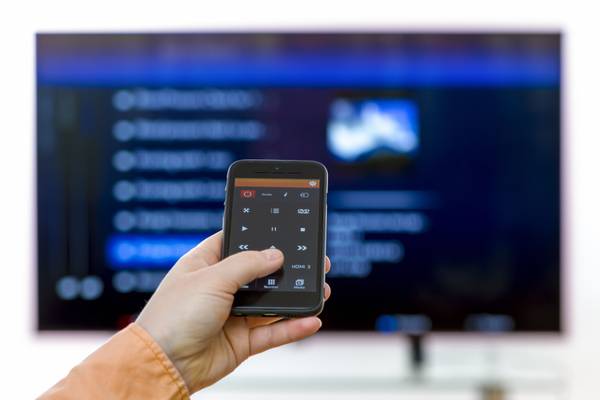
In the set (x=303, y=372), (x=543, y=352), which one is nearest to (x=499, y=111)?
(x=543, y=352)

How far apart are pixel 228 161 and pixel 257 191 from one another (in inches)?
42.7

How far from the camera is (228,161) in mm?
2322

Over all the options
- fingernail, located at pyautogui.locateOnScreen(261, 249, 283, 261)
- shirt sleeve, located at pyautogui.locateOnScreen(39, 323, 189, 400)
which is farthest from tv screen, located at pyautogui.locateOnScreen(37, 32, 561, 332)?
shirt sleeve, located at pyautogui.locateOnScreen(39, 323, 189, 400)

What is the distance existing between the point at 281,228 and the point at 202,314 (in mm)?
199

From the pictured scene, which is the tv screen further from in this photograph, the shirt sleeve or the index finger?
the shirt sleeve

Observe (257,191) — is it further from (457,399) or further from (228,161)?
(457,399)

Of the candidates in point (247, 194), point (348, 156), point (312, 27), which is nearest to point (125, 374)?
point (247, 194)

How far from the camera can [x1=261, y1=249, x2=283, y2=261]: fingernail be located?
1133 mm

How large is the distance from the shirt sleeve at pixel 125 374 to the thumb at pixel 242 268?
0.37 feet

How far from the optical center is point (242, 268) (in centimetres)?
108

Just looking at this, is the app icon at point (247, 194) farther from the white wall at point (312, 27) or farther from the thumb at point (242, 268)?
the white wall at point (312, 27)

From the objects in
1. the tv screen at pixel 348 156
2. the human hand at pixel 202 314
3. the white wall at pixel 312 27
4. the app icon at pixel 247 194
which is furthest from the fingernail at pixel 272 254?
the white wall at pixel 312 27

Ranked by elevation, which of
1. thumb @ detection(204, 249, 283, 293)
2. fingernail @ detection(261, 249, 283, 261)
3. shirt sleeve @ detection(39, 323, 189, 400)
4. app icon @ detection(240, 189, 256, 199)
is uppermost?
app icon @ detection(240, 189, 256, 199)

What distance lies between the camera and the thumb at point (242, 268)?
3.52ft
